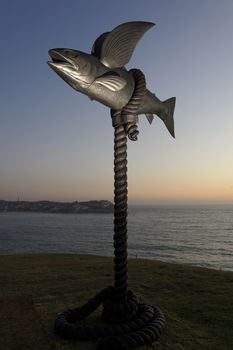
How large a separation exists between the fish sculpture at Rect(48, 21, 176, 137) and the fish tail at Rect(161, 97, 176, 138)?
142 cm

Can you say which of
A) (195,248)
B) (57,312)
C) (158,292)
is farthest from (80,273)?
(195,248)


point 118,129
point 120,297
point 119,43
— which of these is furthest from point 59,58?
point 120,297

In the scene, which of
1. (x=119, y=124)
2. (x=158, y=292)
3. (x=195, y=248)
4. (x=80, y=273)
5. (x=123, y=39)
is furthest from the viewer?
(x=195, y=248)

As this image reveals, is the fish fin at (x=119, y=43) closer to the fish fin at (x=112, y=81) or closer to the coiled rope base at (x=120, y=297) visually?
the fish fin at (x=112, y=81)

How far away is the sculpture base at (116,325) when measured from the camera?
5.72 metres

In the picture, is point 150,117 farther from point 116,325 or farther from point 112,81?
point 116,325

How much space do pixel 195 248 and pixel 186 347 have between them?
4816cm

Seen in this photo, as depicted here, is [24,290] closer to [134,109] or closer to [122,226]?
[122,226]

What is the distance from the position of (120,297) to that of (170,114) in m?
4.13

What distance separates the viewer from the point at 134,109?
266 inches

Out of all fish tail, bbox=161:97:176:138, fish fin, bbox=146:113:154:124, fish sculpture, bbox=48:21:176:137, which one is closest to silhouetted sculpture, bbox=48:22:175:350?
fish sculpture, bbox=48:21:176:137

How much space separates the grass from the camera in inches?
246

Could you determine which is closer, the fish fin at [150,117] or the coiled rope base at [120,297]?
the coiled rope base at [120,297]

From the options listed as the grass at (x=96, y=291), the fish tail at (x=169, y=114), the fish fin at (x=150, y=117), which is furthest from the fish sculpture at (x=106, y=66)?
the grass at (x=96, y=291)
